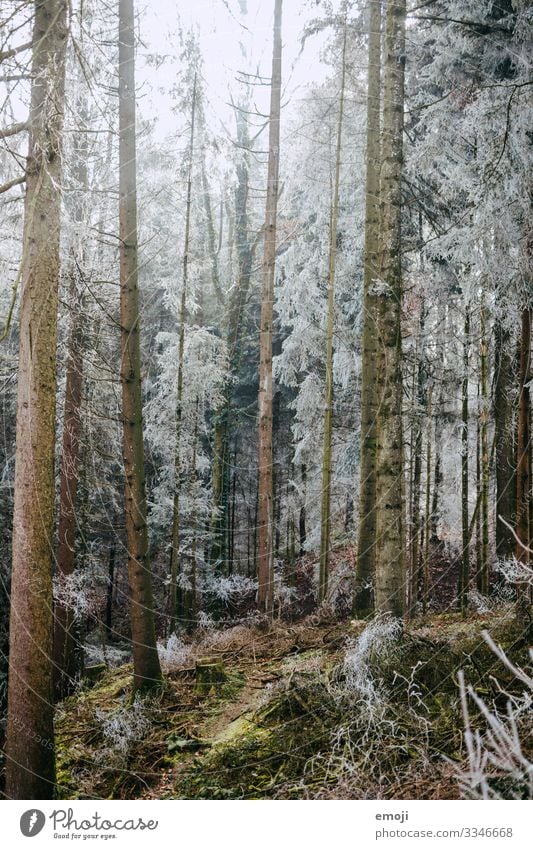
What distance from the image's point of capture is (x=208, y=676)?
600 centimetres

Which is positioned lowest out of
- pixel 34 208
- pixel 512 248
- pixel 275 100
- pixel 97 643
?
pixel 97 643

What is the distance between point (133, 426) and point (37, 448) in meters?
2.31

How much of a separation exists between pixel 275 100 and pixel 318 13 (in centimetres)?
167

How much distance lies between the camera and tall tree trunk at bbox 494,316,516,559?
8102 mm

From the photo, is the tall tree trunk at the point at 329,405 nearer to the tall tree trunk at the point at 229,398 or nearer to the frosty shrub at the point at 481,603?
the frosty shrub at the point at 481,603

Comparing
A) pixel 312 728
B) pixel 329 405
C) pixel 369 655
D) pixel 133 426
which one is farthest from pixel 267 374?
pixel 312 728

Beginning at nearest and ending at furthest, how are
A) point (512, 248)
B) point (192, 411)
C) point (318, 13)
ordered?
point (512, 248) → point (318, 13) → point (192, 411)

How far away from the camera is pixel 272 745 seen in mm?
3879

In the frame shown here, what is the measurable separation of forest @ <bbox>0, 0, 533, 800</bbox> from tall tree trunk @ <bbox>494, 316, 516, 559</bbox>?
2.0 inches

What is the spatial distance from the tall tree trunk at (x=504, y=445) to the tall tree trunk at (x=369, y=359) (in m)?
1.97
